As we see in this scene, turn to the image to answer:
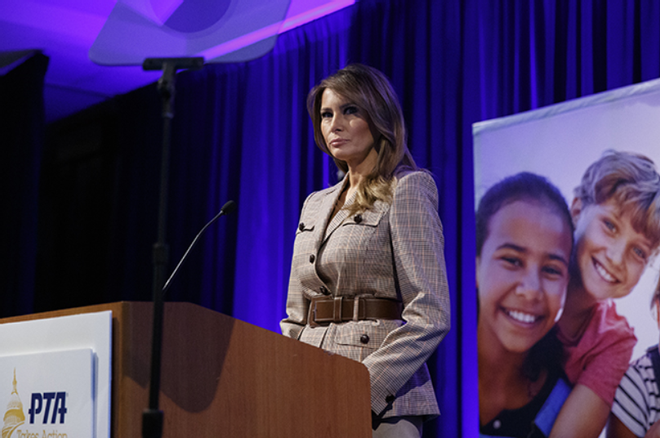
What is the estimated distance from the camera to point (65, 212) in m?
6.00

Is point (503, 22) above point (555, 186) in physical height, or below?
above

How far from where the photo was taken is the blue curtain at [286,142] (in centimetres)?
335

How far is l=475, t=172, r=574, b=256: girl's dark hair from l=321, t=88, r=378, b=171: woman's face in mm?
1332

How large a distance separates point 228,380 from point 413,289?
0.54 meters

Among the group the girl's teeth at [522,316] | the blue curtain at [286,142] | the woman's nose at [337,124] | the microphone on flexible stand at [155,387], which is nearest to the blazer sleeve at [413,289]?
the woman's nose at [337,124]

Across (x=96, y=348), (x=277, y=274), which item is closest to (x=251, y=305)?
(x=277, y=274)

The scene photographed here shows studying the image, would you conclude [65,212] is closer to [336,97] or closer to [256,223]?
[256,223]

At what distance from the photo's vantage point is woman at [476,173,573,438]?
2.85 meters

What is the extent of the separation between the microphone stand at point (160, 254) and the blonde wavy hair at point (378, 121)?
2.27 ft

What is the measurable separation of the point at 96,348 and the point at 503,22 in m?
3.08

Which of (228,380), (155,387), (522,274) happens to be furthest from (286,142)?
(155,387)

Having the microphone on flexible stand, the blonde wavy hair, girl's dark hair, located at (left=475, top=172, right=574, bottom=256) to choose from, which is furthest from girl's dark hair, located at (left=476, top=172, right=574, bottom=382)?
the microphone on flexible stand

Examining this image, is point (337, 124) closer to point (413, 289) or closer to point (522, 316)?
point (413, 289)

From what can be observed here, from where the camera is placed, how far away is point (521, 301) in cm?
295
